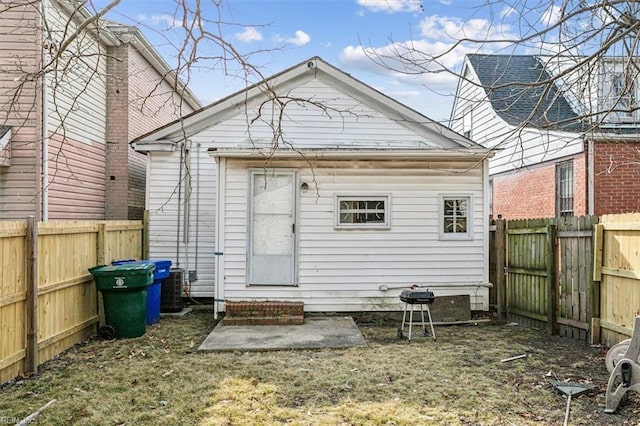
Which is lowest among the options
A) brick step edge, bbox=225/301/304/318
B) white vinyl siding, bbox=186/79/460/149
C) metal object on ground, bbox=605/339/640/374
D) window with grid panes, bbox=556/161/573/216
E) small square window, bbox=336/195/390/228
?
brick step edge, bbox=225/301/304/318

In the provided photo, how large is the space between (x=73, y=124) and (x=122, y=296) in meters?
5.20

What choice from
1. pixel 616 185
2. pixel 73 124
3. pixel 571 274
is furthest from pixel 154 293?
pixel 616 185

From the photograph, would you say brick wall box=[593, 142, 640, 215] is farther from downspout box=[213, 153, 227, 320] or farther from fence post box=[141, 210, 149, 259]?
fence post box=[141, 210, 149, 259]

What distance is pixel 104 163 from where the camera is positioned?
11367mm

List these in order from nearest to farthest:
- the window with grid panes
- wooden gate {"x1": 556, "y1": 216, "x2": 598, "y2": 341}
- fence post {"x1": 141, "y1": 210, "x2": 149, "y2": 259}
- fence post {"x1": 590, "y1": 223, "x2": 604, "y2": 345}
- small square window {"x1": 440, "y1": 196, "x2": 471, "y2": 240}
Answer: fence post {"x1": 590, "y1": 223, "x2": 604, "y2": 345} → wooden gate {"x1": 556, "y1": 216, "x2": 598, "y2": 341} → small square window {"x1": 440, "y1": 196, "x2": 471, "y2": 240} → fence post {"x1": 141, "y1": 210, "x2": 149, "y2": 259} → the window with grid panes

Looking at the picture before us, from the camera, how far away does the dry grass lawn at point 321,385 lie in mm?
3998

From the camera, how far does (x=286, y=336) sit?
6.81 metres

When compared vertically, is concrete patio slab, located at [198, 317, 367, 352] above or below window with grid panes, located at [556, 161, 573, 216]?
below

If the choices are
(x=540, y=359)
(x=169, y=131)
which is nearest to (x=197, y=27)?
(x=540, y=359)

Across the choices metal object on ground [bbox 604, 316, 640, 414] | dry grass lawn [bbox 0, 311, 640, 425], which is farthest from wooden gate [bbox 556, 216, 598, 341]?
metal object on ground [bbox 604, 316, 640, 414]

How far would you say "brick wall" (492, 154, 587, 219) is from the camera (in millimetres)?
10281

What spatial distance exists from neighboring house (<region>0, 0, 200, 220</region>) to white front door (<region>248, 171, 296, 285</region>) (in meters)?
1.96

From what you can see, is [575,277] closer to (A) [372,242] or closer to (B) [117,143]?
(A) [372,242]

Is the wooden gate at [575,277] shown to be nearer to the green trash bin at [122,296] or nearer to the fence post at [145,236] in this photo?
the green trash bin at [122,296]
